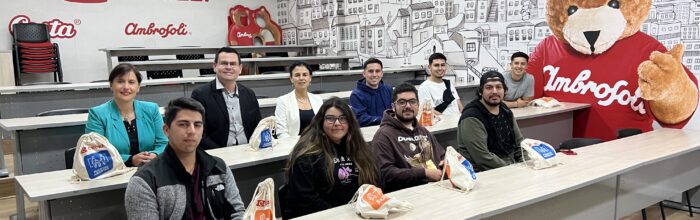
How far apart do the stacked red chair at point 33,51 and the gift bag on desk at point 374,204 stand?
21.2ft

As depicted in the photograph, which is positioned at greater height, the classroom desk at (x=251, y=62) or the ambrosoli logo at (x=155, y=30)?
the ambrosoli logo at (x=155, y=30)

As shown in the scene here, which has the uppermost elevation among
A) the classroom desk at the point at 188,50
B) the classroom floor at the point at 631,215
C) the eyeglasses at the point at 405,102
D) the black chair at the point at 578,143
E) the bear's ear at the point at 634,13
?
the bear's ear at the point at 634,13

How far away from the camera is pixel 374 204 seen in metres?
1.89

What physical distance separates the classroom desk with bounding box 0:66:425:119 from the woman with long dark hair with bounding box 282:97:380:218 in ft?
9.56

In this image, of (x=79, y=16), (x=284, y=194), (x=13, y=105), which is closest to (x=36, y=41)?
(x=79, y=16)

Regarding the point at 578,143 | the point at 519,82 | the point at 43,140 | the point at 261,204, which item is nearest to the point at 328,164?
the point at 261,204

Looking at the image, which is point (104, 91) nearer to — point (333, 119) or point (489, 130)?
point (333, 119)

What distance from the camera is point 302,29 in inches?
358

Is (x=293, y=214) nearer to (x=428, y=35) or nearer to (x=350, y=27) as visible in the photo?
(x=428, y=35)

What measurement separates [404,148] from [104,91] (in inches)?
128

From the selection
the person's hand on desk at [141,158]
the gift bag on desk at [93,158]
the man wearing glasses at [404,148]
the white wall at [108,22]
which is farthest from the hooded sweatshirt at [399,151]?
the white wall at [108,22]

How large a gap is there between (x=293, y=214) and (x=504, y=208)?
865mm

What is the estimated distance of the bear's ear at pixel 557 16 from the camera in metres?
4.76

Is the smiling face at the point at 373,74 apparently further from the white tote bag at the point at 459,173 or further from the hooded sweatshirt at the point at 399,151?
the white tote bag at the point at 459,173
